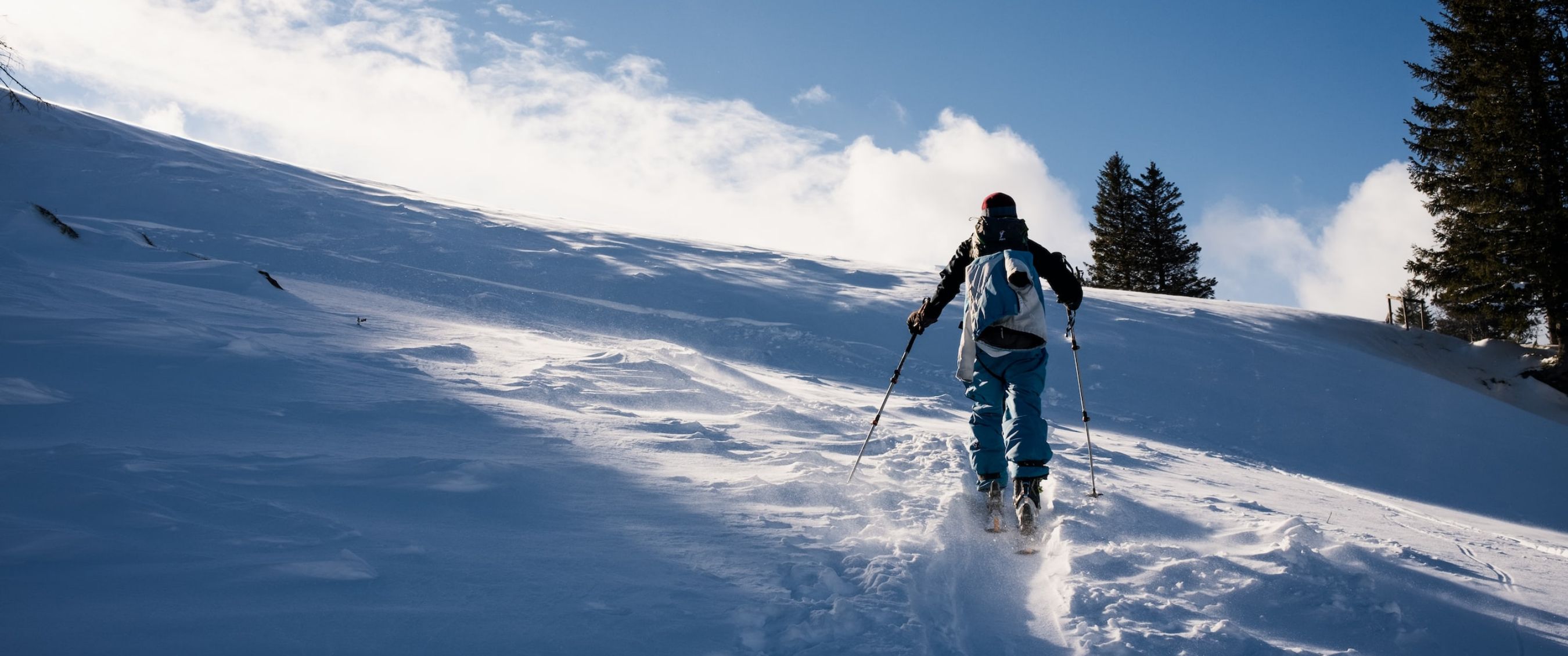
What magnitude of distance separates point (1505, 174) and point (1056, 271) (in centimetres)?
2011

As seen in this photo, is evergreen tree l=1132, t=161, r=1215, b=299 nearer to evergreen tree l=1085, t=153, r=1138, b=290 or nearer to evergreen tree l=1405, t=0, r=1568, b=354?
evergreen tree l=1085, t=153, r=1138, b=290

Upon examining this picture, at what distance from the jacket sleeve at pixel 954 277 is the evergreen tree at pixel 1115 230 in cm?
3123

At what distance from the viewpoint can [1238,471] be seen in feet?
21.8

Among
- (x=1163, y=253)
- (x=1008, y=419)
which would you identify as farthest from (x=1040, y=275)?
(x=1163, y=253)

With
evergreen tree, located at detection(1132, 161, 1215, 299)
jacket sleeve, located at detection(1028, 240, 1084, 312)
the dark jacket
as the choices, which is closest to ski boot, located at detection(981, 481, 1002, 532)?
the dark jacket

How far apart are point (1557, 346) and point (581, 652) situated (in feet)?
78.6

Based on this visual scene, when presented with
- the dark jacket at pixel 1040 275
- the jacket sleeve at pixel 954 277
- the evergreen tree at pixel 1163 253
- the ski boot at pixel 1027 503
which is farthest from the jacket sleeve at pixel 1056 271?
the evergreen tree at pixel 1163 253

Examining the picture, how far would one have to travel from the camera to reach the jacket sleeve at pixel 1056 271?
4.38m

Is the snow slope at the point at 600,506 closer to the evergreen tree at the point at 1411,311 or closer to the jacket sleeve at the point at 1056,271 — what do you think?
the jacket sleeve at the point at 1056,271

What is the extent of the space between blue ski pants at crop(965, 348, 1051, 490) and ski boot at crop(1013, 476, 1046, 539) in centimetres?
4

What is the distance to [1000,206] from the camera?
4.29 metres

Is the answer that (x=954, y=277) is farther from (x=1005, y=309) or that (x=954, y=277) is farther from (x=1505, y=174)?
(x=1505, y=174)

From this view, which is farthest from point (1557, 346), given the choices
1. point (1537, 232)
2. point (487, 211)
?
point (487, 211)

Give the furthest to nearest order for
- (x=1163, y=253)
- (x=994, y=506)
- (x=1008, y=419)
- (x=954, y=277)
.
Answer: (x=1163, y=253) → (x=954, y=277) → (x=1008, y=419) → (x=994, y=506)
